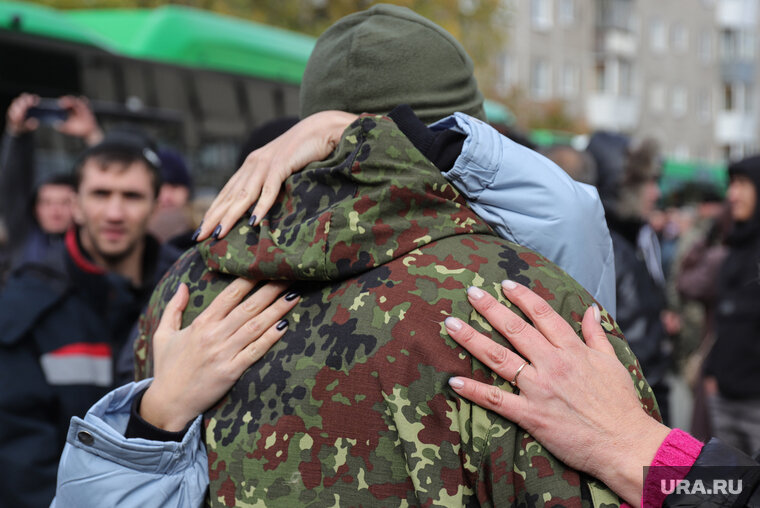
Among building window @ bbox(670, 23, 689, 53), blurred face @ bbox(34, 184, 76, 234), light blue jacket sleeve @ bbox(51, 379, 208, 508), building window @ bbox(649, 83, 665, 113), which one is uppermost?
light blue jacket sleeve @ bbox(51, 379, 208, 508)

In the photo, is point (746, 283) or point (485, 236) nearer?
point (485, 236)

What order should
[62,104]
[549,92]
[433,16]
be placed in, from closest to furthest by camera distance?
[62,104] < [433,16] < [549,92]

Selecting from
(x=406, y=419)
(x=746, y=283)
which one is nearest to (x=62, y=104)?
(x=746, y=283)

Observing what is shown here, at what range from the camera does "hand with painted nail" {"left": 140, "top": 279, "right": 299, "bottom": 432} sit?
1.58 meters

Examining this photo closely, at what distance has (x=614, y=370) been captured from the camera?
1.48m

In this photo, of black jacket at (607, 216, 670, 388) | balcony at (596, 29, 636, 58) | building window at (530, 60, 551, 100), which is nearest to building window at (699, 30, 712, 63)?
balcony at (596, 29, 636, 58)

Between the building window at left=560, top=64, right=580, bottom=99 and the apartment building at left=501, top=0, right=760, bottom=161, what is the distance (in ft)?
0.15

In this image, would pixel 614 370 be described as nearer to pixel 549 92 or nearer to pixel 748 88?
pixel 549 92

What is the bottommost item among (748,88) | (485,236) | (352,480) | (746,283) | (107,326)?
(748,88)

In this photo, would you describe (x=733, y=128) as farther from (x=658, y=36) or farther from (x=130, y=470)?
(x=130, y=470)

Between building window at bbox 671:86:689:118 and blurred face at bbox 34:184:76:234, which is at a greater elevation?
blurred face at bbox 34:184:76:234

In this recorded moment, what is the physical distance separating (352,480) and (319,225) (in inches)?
17.7

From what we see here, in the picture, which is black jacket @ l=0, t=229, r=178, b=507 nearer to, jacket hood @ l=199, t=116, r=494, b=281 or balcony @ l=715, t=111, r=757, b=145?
jacket hood @ l=199, t=116, r=494, b=281

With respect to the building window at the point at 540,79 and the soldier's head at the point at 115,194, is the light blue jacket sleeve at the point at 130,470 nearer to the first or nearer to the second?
the soldier's head at the point at 115,194
